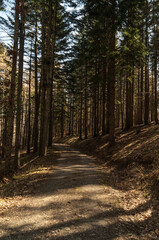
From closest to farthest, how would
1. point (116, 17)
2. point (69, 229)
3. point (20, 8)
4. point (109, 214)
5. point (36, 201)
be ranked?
1. point (69, 229)
2. point (109, 214)
3. point (36, 201)
4. point (20, 8)
5. point (116, 17)

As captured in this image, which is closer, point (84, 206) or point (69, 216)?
point (69, 216)

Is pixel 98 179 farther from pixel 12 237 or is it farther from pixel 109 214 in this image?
pixel 12 237

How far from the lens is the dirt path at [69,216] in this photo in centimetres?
361

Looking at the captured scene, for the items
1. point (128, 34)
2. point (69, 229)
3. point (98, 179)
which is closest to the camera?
point (69, 229)

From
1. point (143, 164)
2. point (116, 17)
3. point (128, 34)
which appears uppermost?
point (116, 17)

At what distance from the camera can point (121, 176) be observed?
26.2ft

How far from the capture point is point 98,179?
24.8ft

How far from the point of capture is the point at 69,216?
171 inches

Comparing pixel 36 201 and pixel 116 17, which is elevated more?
pixel 116 17

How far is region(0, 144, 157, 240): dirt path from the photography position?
142 inches

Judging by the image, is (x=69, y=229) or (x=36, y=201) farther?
(x=36, y=201)

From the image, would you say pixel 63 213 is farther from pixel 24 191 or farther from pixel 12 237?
pixel 24 191

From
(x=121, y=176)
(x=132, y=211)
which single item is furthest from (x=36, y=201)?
(x=121, y=176)

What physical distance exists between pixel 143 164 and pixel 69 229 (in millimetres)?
5655
